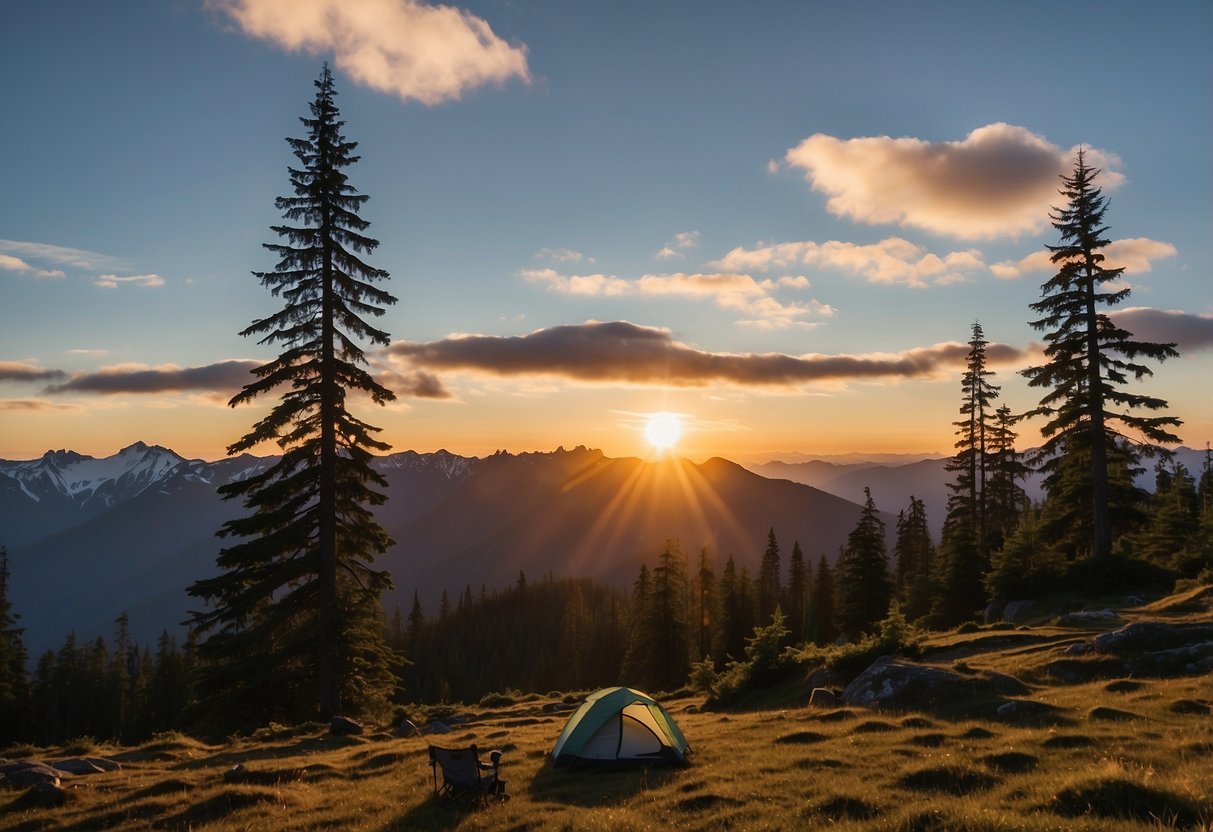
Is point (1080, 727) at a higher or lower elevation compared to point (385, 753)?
higher

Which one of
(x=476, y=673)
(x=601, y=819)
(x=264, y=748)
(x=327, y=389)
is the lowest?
(x=476, y=673)

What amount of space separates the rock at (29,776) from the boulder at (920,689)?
774 inches

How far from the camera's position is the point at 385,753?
17.5 metres

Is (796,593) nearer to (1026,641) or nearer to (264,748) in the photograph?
(1026,641)

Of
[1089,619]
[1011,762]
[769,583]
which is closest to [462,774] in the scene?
[1011,762]

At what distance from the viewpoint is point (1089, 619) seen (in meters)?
26.0

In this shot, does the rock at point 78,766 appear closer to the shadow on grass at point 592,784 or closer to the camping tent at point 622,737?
the shadow on grass at point 592,784

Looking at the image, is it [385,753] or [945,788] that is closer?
[945,788]

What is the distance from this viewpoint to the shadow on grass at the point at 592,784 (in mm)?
12695

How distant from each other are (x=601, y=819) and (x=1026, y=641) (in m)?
20.1

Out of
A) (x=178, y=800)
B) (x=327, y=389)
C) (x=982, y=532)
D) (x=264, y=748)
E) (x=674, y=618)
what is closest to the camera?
Answer: (x=178, y=800)

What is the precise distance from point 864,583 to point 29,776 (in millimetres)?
50507

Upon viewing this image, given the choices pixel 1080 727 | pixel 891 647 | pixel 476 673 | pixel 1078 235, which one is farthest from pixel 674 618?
pixel 476 673

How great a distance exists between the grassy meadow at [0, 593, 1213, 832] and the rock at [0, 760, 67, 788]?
495mm
